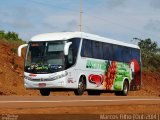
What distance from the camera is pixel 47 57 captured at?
27359 millimetres

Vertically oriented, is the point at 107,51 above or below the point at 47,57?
above

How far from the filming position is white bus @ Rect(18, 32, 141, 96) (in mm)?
27344

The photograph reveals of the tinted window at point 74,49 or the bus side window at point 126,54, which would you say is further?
the bus side window at point 126,54

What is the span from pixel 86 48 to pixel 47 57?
9.06 feet

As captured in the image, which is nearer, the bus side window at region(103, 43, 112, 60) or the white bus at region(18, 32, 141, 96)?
the white bus at region(18, 32, 141, 96)

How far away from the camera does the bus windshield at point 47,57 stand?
89.5 ft

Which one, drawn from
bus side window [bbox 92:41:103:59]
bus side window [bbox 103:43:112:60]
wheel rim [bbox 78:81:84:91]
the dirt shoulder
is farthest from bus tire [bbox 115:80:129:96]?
the dirt shoulder

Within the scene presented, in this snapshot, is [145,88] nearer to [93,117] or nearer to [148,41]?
[148,41]

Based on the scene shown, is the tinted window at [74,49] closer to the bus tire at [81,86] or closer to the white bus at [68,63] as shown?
the white bus at [68,63]

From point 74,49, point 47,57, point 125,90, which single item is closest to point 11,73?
point 125,90

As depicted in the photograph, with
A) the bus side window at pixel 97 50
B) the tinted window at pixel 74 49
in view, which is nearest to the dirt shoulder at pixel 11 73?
the bus side window at pixel 97 50

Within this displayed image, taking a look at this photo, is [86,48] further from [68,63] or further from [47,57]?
[47,57]

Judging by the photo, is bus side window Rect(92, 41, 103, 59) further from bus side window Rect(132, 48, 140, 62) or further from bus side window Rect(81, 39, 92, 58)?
bus side window Rect(132, 48, 140, 62)

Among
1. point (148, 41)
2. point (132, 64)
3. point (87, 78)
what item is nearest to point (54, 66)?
point (87, 78)
